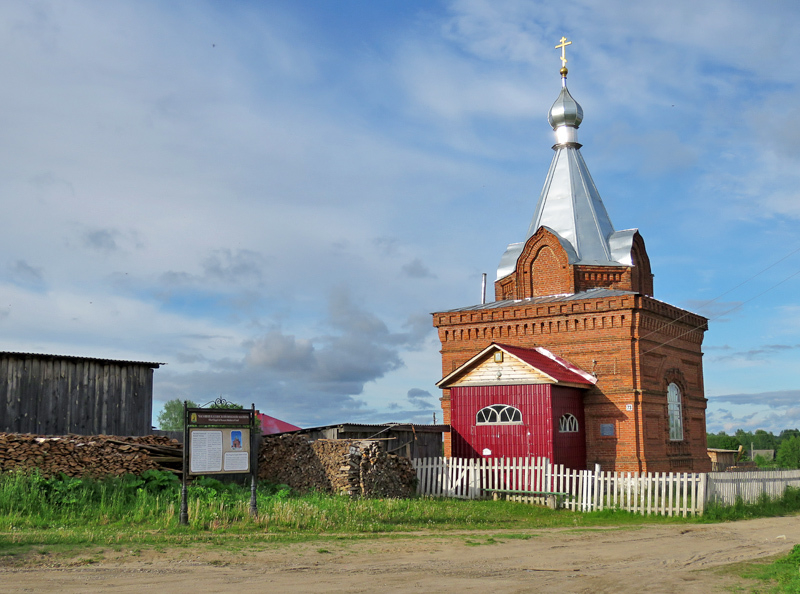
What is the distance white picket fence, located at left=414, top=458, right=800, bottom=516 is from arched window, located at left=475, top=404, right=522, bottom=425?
1274mm

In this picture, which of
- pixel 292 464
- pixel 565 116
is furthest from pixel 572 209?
pixel 292 464

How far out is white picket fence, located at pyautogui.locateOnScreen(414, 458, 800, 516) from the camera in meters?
17.9

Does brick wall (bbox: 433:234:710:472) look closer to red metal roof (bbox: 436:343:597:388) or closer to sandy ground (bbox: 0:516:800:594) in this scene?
red metal roof (bbox: 436:343:597:388)

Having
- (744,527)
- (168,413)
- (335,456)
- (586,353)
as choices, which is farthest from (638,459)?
(168,413)

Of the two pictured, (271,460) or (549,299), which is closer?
(271,460)

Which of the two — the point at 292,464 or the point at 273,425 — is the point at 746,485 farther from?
the point at 273,425

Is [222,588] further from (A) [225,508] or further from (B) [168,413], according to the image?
(B) [168,413]

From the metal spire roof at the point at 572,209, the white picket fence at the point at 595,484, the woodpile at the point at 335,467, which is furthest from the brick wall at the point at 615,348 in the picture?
the woodpile at the point at 335,467

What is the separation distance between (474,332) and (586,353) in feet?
14.2

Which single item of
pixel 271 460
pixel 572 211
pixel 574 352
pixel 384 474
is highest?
pixel 572 211

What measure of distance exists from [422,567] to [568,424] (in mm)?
13617

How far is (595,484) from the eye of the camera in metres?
18.6

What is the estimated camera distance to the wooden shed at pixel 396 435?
21531 mm

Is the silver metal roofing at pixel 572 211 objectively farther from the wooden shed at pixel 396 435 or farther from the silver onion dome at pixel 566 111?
the wooden shed at pixel 396 435
